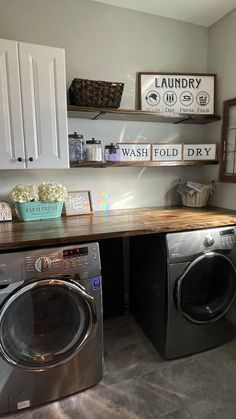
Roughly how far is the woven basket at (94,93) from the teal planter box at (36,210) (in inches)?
29.2

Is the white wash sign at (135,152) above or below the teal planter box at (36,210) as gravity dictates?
above

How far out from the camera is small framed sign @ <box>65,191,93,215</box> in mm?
2043

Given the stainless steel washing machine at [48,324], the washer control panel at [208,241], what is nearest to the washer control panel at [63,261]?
the stainless steel washing machine at [48,324]

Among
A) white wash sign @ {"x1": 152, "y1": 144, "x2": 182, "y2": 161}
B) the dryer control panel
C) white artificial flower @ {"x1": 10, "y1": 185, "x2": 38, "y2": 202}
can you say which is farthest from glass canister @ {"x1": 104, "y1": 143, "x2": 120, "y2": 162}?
the dryer control panel

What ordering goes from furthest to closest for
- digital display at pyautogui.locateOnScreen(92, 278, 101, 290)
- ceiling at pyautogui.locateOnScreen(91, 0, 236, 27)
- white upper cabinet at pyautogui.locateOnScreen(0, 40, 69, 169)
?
ceiling at pyautogui.locateOnScreen(91, 0, 236, 27) < white upper cabinet at pyautogui.locateOnScreen(0, 40, 69, 169) < digital display at pyautogui.locateOnScreen(92, 278, 101, 290)

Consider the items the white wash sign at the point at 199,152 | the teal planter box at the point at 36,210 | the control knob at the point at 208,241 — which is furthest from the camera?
the white wash sign at the point at 199,152

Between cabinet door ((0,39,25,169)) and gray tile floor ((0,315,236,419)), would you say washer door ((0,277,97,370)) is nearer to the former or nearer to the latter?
gray tile floor ((0,315,236,419))

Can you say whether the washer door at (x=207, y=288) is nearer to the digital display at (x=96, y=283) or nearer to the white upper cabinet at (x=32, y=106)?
the digital display at (x=96, y=283)

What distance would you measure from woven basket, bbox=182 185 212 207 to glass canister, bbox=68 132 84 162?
1055 mm

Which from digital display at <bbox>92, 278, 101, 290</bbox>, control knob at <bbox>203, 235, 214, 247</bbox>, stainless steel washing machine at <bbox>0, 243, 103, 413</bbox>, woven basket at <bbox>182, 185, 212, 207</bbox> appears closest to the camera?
stainless steel washing machine at <bbox>0, 243, 103, 413</bbox>

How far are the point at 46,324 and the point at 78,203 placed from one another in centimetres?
92

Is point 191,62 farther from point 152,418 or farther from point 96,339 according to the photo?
point 152,418

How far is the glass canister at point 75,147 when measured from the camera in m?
1.89

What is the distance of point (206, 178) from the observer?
8.22ft
